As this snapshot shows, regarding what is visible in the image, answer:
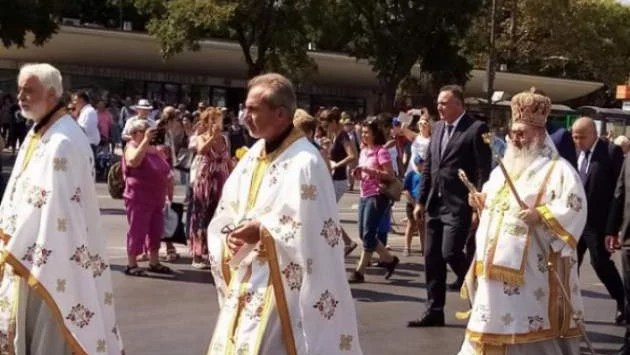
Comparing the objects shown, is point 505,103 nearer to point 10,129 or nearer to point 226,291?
point 10,129

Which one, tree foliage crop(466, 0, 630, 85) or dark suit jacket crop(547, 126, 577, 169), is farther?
tree foliage crop(466, 0, 630, 85)

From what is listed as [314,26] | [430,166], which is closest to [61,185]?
[430,166]

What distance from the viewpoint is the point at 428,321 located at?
10.0m

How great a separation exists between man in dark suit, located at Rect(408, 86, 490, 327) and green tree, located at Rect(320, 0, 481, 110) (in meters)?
27.5

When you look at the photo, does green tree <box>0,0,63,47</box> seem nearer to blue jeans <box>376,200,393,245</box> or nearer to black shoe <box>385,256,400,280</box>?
blue jeans <box>376,200,393,245</box>

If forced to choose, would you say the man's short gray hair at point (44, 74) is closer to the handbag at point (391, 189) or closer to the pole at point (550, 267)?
the pole at point (550, 267)

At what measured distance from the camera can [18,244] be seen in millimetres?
6262

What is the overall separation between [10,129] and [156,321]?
21.8 m

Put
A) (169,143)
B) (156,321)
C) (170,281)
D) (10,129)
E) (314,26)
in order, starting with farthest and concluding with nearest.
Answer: (314,26) < (10,129) < (169,143) < (170,281) < (156,321)

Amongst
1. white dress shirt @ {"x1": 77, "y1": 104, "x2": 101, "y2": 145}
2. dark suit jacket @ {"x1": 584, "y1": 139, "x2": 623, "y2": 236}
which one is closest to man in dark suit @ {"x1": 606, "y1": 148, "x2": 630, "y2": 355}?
dark suit jacket @ {"x1": 584, "y1": 139, "x2": 623, "y2": 236}

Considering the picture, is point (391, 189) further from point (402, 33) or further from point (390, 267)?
Result: point (402, 33)

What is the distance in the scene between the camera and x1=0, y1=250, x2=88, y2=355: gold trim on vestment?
628cm

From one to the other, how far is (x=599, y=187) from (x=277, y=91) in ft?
19.4

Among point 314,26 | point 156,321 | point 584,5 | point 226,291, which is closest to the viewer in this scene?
point 226,291
